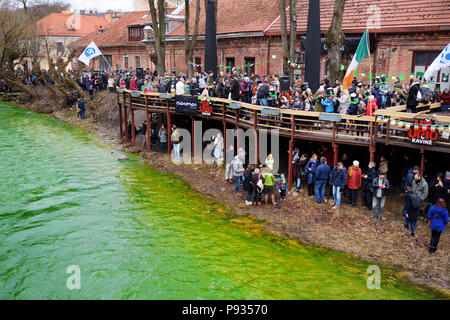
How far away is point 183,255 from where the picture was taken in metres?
13.9

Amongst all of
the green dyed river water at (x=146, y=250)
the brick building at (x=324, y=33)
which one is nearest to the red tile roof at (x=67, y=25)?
the brick building at (x=324, y=33)

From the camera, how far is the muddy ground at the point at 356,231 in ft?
40.6

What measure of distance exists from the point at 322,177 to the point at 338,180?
0.61 metres

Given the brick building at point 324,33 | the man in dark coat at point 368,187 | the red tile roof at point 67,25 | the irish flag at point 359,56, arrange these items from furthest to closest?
the red tile roof at point 67,25, the brick building at point 324,33, the irish flag at point 359,56, the man in dark coat at point 368,187

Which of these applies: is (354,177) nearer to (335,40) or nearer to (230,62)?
(335,40)

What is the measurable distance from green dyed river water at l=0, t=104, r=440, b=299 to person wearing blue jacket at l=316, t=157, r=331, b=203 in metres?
2.54

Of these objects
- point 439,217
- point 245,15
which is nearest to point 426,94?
point 439,217

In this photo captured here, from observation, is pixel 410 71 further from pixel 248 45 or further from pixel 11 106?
pixel 11 106

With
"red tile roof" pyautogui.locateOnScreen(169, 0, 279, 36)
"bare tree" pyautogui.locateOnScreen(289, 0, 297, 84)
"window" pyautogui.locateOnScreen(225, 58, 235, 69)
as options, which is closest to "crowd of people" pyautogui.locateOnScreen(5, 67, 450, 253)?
"bare tree" pyautogui.locateOnScreen(289, 0, 297, 84)

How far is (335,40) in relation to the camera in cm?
1858

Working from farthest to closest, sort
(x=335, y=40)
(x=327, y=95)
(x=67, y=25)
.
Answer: (x=67, y=25), (x=335, y=40), (x=327, y=95)

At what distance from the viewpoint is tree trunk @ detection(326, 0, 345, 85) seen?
18328 millimetres

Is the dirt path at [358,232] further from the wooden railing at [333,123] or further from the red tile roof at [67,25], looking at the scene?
the red tile roof at [67,25]

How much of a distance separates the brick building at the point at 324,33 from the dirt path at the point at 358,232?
555 cm
